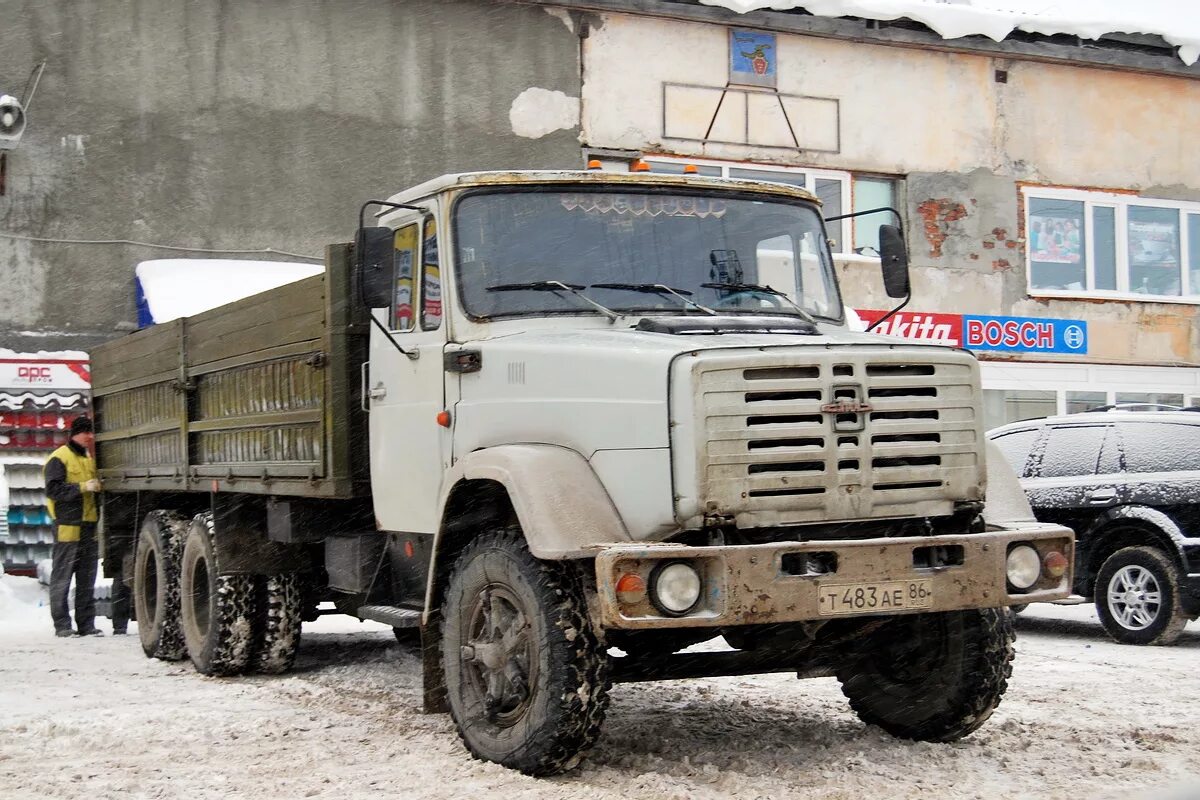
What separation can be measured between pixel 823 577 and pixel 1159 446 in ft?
21.4

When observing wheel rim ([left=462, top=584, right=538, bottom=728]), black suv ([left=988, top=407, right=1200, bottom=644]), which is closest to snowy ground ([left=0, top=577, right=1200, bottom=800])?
wheel rim ([left=462, top=584, right=538, bottom=728])

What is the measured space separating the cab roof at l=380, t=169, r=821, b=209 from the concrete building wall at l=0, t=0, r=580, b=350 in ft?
38.4

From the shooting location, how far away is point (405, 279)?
24.1 ft

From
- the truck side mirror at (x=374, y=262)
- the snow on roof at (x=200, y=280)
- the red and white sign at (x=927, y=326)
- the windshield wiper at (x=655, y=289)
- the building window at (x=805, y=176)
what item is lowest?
the windshield wiper at (x=655, y=289)

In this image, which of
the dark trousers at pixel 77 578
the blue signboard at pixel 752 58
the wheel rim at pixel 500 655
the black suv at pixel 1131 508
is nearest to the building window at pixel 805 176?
the blue signboard at pixel 752 58

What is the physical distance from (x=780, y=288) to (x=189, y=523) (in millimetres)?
5191

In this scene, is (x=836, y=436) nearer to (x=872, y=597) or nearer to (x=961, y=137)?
(x=872, y=597)

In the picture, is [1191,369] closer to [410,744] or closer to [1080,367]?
[1080,367]

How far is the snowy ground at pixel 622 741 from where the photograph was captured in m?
5.95

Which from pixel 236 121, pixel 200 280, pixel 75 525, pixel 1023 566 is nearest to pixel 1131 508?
pixel 1023 566

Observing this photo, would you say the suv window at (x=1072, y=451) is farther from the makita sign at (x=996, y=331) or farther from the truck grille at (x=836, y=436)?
the makita sign at (x=996, y=331)

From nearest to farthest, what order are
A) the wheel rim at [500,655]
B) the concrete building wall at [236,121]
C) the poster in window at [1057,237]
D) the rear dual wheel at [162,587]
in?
the wheel rim at [500,655]
the rear dual wheel at [162,587]
the concrete building wall at [236,121]
the poster in window at [1057,237]

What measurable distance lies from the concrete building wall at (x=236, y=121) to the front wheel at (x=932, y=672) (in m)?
12.9

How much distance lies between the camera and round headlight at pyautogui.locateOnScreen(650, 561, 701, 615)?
18.2ft
